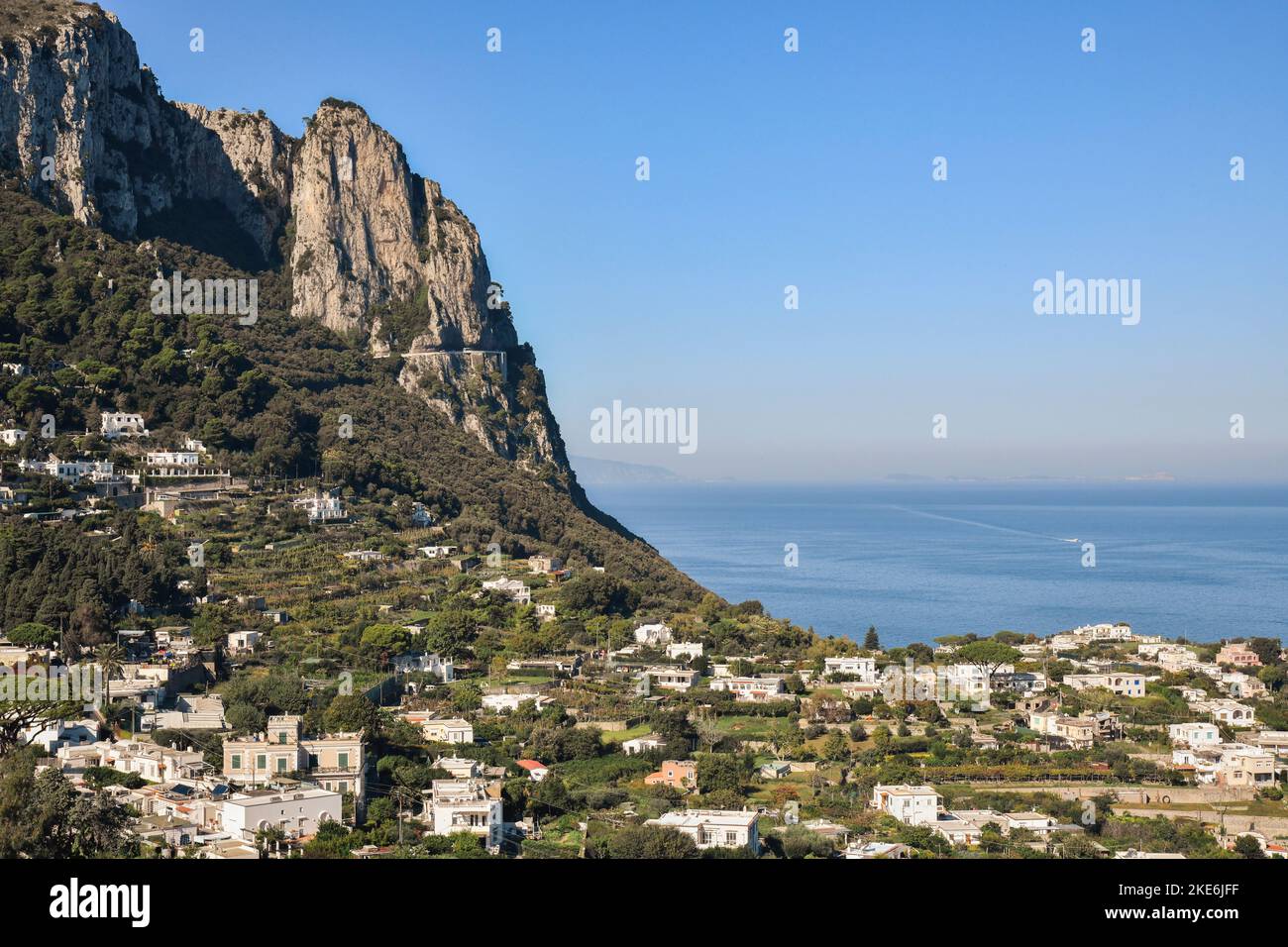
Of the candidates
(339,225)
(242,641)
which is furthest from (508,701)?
(339,225)

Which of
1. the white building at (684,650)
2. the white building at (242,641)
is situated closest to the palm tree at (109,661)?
the white building at (242,641)

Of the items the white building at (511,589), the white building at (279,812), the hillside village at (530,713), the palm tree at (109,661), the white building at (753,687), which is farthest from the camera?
the white building at (511,589)

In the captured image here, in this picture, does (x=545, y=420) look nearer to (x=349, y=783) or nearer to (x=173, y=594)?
(x=173, y=594)

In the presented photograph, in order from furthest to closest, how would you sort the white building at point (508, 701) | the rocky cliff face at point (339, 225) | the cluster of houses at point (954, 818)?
the rocky cliff face at point (339, 225) < the white building at point (508, 701) < the cluster of houses at point (954, 818)

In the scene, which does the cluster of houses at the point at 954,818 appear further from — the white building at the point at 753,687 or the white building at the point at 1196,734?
the white building at the point at 753,687
